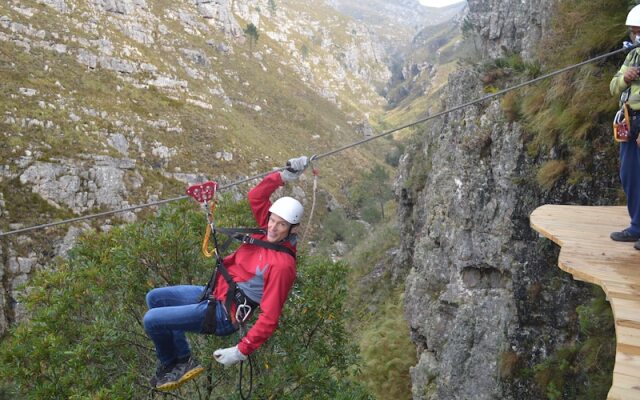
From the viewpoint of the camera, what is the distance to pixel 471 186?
11.0 m

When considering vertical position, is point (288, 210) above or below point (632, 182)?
below

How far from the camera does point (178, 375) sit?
513cm

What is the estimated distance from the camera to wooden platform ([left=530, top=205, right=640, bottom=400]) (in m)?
2.82

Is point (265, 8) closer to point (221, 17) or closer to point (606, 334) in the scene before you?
point (221, 17)

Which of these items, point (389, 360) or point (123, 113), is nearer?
point (389, 360)

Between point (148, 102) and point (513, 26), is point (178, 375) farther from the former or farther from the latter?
point (148, 102)

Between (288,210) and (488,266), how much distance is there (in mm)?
7046

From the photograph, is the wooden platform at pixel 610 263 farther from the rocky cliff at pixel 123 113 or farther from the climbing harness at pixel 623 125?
the rocky cliff at pixel 123 113

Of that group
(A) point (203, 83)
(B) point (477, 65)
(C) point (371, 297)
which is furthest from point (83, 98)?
(B) point (477, 65)

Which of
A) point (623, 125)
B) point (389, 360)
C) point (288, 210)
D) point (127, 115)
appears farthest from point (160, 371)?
point (127, 115)

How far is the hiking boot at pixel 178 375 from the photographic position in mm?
5000

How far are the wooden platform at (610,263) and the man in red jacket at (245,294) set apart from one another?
2.91 meters

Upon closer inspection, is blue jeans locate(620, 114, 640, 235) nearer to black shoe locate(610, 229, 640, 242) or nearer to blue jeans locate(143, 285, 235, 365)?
black shoe locate(610, 229, 640, 242)

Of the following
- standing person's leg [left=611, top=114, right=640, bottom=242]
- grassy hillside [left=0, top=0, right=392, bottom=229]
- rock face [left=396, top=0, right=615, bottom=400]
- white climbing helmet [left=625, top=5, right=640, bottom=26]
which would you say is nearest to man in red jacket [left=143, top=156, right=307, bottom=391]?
standing person's leg [left=611, top=114, right=640, bottom=242]
